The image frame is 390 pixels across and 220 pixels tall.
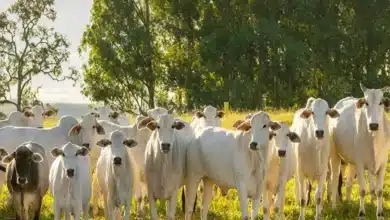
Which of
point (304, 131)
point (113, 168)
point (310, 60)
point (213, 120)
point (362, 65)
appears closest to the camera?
point (113, 168)

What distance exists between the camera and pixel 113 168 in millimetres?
12055

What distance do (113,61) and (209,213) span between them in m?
26.1

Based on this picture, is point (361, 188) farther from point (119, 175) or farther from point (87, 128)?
point (87, 128)

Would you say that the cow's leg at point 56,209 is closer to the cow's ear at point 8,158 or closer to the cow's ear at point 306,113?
the cow's ear at point 8,158

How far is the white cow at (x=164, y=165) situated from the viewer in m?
12.3

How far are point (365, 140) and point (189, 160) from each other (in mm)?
3603

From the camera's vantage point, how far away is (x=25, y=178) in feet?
38.4

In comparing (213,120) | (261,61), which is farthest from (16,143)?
(261,61)

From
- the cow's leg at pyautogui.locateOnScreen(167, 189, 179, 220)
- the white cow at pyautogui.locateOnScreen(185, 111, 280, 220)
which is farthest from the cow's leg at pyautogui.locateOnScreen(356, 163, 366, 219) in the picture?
Result: the cow's leg at pyautogui.locateOnScreen(167, 189, 179, 220)

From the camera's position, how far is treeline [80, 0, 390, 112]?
37312 mm

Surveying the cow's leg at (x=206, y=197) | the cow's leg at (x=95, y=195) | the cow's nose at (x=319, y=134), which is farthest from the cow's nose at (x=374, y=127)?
the cow's leg at (x=95, y=195)

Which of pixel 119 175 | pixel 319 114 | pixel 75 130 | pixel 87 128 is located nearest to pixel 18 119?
pixel 75 130

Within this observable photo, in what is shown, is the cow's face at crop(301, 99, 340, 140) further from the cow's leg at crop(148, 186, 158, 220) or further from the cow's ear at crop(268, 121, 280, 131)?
the cow's leg at crop(148, 186, 158, 220)

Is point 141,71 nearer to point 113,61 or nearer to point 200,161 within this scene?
point 113,61
